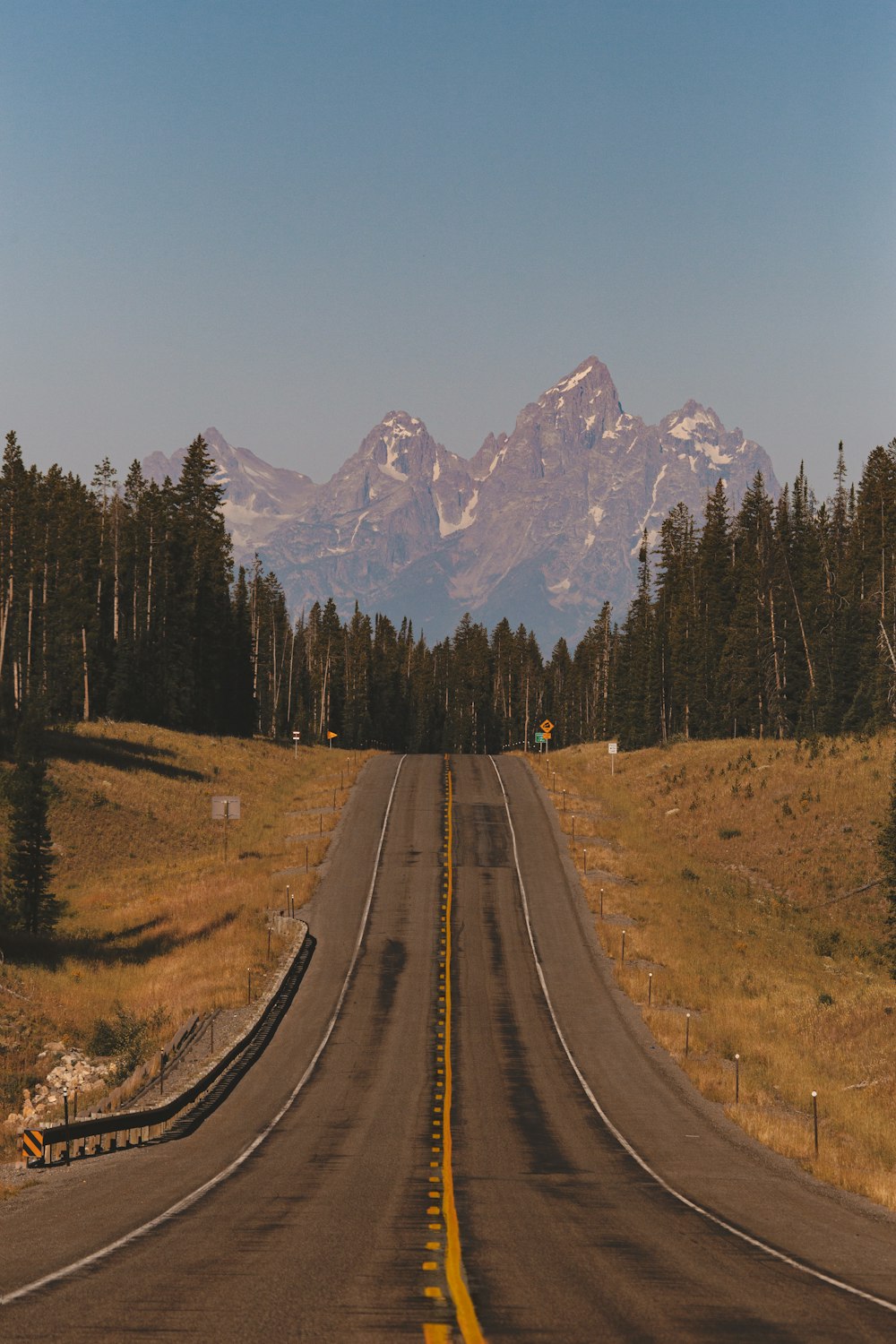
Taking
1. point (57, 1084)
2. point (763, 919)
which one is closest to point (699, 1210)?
point (57, 1084)

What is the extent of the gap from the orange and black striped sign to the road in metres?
0.47

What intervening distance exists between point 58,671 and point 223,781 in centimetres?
1633

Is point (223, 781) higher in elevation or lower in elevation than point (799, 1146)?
higher

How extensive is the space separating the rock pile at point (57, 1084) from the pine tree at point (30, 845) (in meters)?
15.8

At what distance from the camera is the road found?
11.1 m

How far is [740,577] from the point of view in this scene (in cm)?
10244

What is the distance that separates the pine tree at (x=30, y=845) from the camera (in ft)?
155

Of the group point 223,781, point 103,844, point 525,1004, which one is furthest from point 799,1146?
point 223,781

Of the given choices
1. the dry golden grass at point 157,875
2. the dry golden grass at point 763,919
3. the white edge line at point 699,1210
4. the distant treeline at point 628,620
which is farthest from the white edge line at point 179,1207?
the distant treeline at point 628,620

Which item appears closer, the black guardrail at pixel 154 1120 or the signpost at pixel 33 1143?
the signpost at pixel 33 1143

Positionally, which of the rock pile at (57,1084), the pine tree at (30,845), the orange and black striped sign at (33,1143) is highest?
the pine tree at (30,845)

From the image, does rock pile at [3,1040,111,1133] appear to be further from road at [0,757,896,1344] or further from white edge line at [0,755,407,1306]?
white edge line at [0,755,407,1306]

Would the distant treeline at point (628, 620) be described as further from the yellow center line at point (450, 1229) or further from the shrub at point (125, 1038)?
the yellow center line at point (450, 1229)

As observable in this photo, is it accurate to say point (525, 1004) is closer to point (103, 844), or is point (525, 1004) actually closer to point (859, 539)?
point (103, 844)
